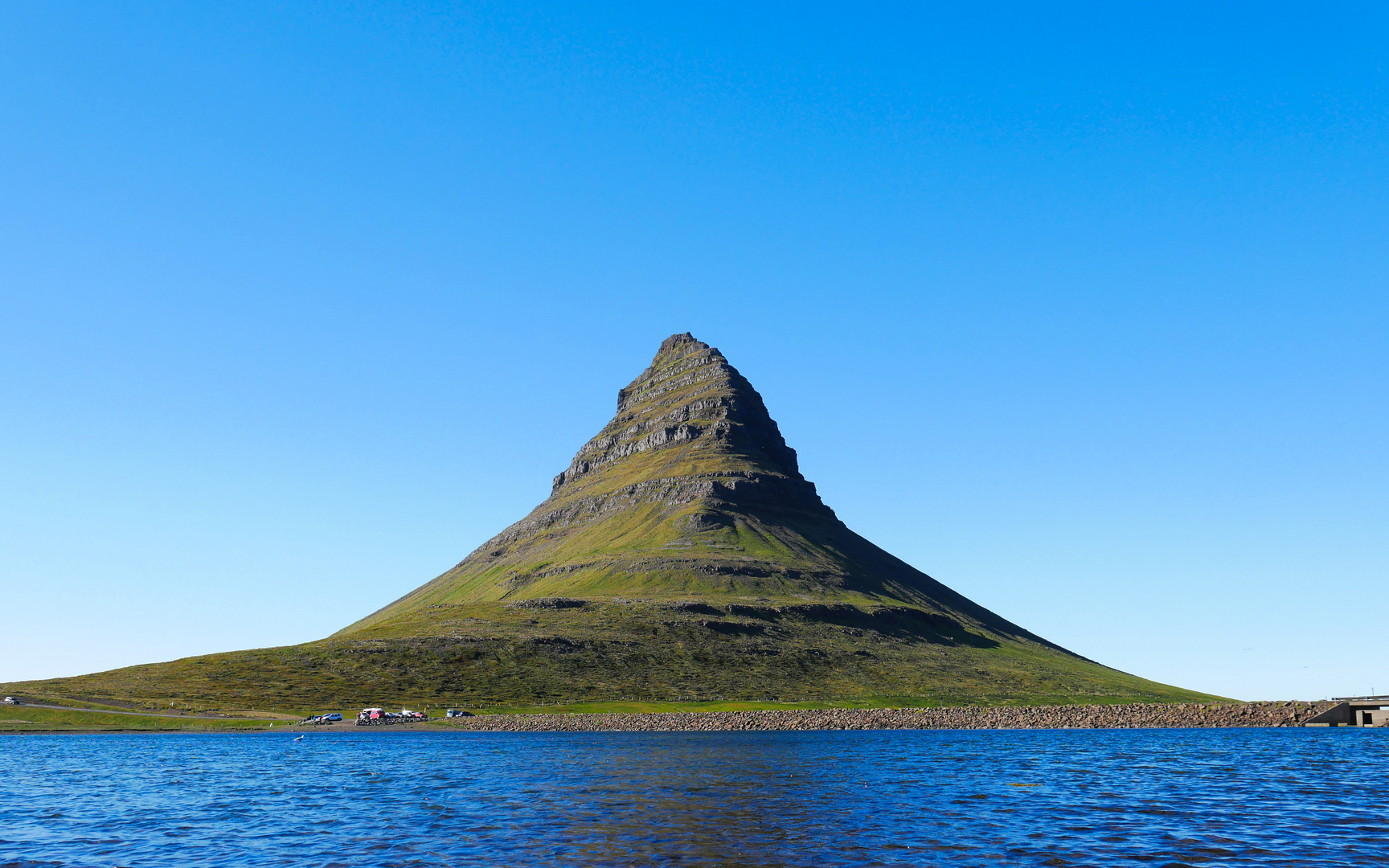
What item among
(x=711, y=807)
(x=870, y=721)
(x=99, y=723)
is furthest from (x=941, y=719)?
(x=99, y=723)

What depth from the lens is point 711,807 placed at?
159 ft

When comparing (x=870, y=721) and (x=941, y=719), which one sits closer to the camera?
(x=870, y=721)

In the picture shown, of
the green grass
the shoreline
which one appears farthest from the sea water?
the green grass

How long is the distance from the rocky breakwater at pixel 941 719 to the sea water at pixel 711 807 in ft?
152

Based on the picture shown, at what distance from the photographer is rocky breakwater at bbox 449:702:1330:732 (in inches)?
5615

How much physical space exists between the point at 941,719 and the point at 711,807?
114 meters

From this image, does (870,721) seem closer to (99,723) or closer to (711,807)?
(711,807)

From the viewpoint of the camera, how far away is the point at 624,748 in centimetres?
9831

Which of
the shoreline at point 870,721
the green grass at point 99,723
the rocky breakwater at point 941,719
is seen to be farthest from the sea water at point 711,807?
the green grass at point 99,723

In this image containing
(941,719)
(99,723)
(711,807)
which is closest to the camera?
(711,807)

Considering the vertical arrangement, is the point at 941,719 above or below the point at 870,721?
above

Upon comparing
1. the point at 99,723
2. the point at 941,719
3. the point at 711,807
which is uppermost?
the point at 711,807

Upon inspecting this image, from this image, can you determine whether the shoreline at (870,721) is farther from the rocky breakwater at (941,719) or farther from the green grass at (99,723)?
the green grass at (99,723)

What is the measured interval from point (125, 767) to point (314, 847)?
187ft
